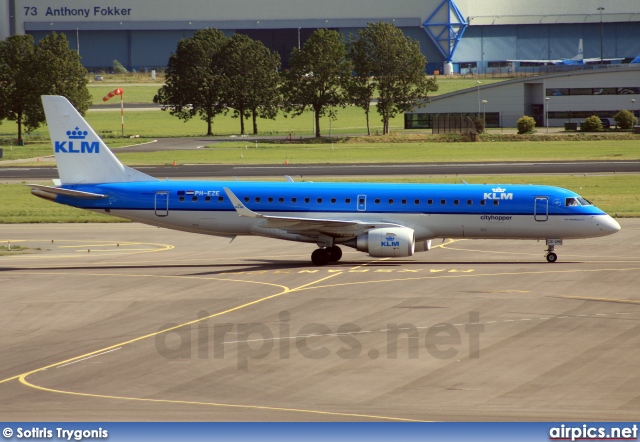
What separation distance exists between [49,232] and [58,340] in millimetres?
29797

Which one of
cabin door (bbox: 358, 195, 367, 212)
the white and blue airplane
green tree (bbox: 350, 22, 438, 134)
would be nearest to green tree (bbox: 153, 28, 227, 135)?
green tree (bbox: 350, 22, 438, 134)

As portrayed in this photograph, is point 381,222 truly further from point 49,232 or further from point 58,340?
point 49,232

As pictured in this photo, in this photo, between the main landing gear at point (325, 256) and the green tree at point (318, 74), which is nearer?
the main landing gear at point (325, 256)

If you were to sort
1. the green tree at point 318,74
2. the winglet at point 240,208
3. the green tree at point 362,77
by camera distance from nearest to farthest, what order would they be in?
the winglet at point 240,208 < the green tree at point 318,74 < the green tree at point 362,77

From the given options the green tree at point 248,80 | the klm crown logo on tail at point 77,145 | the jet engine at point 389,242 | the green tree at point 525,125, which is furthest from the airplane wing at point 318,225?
the green tree at point 248,80

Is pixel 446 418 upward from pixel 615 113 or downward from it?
downward

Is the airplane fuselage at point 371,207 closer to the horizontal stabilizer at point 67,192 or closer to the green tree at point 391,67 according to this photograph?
the horizontal stabilizer at point 67,192

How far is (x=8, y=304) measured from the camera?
37.7 m

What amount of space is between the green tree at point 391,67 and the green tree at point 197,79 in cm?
2123

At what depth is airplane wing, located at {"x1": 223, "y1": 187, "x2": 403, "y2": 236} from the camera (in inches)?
1802

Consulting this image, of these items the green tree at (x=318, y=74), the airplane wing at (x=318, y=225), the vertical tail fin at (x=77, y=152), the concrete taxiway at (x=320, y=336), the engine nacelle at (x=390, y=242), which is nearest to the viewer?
the concrete taxiway at (x=320, y=336)

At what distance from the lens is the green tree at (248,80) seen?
147500mm

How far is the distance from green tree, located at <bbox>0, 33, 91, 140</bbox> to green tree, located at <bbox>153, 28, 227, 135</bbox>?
1556 cm

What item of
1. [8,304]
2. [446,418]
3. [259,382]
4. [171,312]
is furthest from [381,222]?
[446,418]
